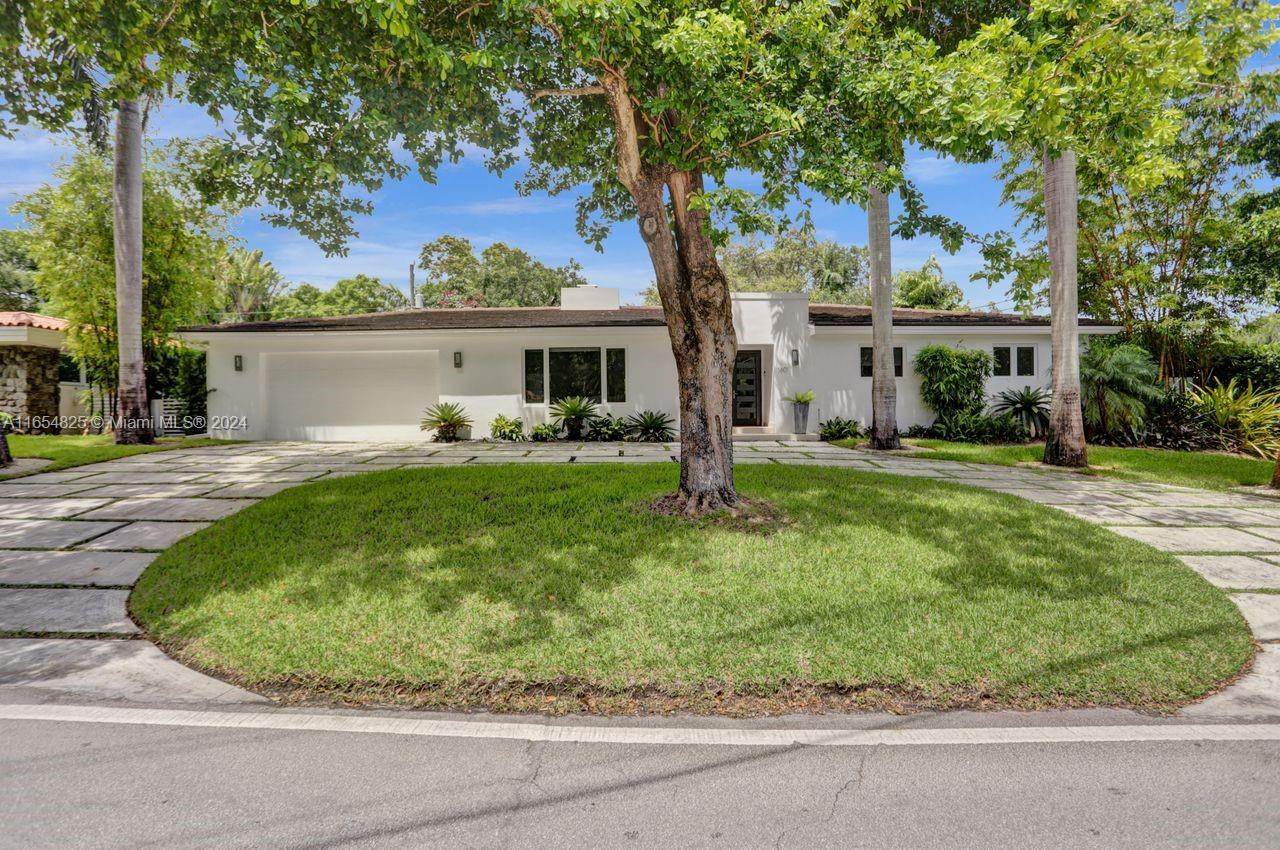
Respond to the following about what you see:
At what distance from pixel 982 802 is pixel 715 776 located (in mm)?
945

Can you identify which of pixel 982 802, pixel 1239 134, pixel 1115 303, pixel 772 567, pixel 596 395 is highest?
pixel 1239 134

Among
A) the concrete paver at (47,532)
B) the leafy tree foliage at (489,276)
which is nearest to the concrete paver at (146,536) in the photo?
the concrete paver at (47,532)

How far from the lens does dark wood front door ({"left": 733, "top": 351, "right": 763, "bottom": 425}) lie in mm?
14625

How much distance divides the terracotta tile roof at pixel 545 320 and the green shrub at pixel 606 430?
2034 millimetres

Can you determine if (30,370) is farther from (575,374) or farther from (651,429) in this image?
(651,429)

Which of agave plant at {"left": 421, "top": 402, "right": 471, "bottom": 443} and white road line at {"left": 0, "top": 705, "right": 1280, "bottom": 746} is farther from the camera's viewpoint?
agave plant at {"left": 421, "top": 402, "right": 471, "bottom": 443}

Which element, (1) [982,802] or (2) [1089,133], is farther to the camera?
(2) [1089,133]

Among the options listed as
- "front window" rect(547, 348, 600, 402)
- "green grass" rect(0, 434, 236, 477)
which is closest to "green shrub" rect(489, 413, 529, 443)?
"front window" rect(547, 348, 600, 402)

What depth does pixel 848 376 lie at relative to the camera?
14180 millimetres

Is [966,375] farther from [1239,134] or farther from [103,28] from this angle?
[103,28]

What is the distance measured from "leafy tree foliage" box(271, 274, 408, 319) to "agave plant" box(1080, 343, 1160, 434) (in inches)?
1213

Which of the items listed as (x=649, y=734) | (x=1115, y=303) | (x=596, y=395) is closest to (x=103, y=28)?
(x=649, y=734)

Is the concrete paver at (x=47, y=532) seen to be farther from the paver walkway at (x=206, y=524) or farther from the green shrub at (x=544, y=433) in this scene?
the green shrub at (x=544, y=433)

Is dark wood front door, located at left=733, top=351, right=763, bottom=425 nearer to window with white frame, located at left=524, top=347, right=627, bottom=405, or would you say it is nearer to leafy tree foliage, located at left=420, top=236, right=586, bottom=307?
window with white frame, located at left=524, top=347, right=627, bottom=405
